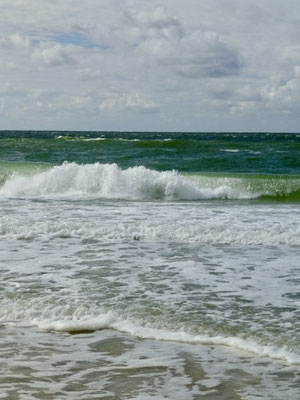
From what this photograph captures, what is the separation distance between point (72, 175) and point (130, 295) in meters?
11.6

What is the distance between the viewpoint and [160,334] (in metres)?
4.93

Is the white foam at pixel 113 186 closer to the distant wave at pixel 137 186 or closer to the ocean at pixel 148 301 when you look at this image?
the distant wave at pixel 137 186

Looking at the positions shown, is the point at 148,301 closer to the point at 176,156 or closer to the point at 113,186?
the point at 113,186

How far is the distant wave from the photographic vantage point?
1598 centimetres

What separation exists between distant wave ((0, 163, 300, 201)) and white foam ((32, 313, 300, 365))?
9.97 metres

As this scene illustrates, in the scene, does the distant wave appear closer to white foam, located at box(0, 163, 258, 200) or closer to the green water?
white foam, located at box(0, 163, 258, 200)

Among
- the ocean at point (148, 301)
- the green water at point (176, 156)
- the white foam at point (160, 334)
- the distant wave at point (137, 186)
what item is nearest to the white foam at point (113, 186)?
the distant wave at point (137, 186)

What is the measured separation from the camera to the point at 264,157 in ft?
90.1

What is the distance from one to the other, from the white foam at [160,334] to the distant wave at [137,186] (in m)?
9.97

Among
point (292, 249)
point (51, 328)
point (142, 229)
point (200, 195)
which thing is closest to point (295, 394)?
point (51, 328)

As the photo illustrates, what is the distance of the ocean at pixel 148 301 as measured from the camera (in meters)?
4.03

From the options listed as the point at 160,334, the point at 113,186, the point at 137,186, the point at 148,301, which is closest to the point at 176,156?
the point at 137,186

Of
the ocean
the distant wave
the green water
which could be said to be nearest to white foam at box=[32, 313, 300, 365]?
the ocean

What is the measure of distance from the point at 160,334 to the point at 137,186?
37.0 ft
